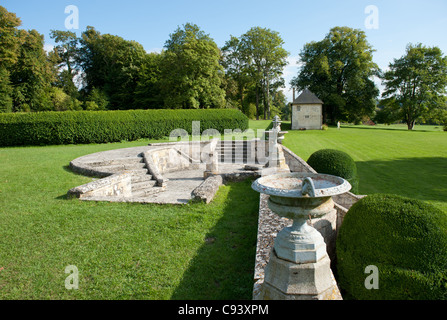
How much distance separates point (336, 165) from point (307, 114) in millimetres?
27828

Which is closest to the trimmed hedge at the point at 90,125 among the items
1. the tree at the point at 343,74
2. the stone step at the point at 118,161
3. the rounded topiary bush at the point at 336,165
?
the stone step at the point at 118,161

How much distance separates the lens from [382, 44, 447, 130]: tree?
125ft

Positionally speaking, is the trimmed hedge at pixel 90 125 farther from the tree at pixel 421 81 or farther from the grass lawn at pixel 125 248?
the tree at pixel 421 81

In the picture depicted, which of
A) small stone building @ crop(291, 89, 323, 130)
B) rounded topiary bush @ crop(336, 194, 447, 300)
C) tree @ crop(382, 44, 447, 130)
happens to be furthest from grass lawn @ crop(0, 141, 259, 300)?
tree @ crop(382, 44, 447, 130)

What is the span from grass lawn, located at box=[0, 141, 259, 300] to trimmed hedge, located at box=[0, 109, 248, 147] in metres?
13.6

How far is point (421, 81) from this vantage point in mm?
38812

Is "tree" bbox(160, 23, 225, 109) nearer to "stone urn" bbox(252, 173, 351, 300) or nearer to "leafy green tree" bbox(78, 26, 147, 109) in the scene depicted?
"leafy green tree" bbox(78, 26, 147, 109)

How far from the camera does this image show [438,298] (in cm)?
325

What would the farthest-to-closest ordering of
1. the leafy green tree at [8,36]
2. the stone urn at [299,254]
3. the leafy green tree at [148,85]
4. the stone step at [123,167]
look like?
the leafy green tree at [148,85], the leafy green tree at [8,36], the stone step at [123,167], the stone urn at [299,254]

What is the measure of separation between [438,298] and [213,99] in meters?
31.0

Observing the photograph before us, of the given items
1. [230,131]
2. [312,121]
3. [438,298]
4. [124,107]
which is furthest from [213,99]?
[438,298]

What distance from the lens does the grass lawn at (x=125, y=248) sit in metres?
3.61

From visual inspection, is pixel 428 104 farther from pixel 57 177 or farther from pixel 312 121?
pixel 57 177

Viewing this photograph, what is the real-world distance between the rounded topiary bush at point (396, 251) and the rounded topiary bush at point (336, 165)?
438cm
